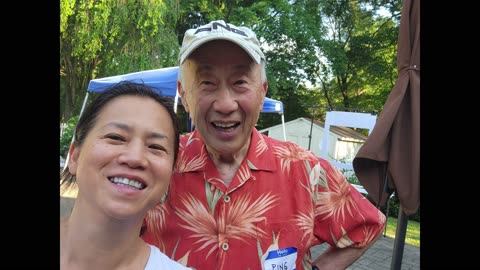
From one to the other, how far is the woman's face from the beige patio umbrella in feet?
4.85

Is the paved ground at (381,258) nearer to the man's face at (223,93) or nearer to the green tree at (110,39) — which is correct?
the man's face at (223,93)

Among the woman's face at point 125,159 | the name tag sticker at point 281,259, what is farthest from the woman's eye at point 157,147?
the name tag sticker at point 281,259

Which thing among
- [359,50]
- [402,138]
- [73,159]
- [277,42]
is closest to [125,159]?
[73,159]

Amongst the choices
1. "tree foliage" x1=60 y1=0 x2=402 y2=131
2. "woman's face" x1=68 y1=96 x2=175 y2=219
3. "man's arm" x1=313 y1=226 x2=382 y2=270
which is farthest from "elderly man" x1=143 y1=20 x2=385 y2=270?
"tree foliage" x1=60 y1=0 x2=402 y2=131

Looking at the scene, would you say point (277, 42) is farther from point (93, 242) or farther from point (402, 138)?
point (93, 242)

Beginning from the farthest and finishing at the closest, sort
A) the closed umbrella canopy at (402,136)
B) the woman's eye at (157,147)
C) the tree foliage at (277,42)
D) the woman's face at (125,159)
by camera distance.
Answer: the tree foliage at (277,42)
the closed umbrella canopy at (402,136)
the woman's eye at (157,147)
the woman's face at (125,159)

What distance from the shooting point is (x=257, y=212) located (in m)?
1.75

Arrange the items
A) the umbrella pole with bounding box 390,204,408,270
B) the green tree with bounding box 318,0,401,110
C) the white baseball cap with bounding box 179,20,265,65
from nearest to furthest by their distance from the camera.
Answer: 1. the white baseball cap with bounding box 179,20,265,65
2. the umbrella pole with bounding box 390,204,408,270
3. the green tree with bounding box 318,0,401,110

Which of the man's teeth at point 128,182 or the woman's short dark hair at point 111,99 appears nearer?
the man's teeth at point 128,182

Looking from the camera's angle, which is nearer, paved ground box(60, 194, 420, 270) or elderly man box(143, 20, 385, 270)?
elderly man box(143, 20, 385, 270)

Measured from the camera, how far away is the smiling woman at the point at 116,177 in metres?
1.25

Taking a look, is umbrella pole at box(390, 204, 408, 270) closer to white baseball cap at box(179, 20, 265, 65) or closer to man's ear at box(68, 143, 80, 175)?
white baseball cap at box(179, 20, 265, 65)

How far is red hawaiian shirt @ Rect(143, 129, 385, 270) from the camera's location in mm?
1693

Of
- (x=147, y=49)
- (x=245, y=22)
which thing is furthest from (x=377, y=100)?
(x=147, y=49)
